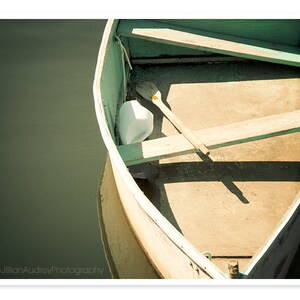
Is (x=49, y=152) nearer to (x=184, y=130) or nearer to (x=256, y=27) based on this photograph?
(x=184, y=130)

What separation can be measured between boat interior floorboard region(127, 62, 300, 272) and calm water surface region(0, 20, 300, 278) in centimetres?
46

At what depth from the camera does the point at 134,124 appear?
11.2 feet

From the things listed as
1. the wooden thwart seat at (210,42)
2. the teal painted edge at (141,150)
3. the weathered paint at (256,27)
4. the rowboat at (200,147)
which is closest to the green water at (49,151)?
the rowboat at (200,147)

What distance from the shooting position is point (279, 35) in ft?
13.8

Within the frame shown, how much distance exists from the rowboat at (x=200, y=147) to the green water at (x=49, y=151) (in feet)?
0.65

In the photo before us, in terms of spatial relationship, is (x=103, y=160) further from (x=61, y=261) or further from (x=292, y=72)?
(x=292, y=72)

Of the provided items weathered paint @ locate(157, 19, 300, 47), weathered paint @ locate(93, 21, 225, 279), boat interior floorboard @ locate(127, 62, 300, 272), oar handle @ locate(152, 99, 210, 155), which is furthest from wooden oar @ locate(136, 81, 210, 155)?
weathered paint @ locate(157, 19, 300, 47)

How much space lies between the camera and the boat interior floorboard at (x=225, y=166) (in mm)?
2961

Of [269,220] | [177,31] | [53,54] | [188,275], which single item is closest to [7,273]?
[188,275]

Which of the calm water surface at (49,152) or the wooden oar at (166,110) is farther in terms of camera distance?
the calm water surface at (49,152)

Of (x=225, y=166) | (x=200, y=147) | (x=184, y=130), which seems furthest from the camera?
(x=225, y=166)

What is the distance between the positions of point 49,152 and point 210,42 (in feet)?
5.28

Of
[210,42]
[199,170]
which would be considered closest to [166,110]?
[199,170]

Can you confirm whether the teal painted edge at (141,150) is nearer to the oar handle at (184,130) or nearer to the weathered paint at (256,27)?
the oar handle at (184,130)
